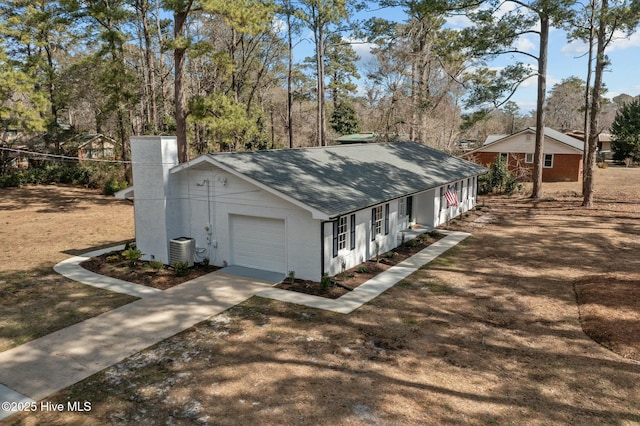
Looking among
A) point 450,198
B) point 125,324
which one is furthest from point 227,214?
point 450,198

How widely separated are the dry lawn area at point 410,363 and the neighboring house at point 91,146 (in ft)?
108

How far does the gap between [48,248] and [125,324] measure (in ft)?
33.1

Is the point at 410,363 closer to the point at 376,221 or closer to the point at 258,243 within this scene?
the point at 258,243

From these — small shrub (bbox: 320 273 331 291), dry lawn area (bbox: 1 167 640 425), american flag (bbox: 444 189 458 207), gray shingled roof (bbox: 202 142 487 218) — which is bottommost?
dry lawn area (bbox: 1 167 640 425)

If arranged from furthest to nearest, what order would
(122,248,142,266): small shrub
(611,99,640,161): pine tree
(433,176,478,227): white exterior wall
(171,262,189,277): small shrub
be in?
(611,99,640,161): pine tree
(433,176,478,227): white exterior wall
(122,248,142,266): small shrub
(171,262,189,277): small shrub

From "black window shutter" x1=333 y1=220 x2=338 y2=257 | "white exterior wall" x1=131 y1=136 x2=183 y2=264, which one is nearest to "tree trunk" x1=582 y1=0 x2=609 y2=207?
"black window shutter" x1=333 y1=220 x2=338 y2=257

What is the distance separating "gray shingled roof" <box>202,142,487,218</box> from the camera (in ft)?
44.4

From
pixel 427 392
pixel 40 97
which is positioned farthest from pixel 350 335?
pixel 40 97

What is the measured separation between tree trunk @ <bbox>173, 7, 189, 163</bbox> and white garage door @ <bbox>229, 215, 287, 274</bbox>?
9172 mm

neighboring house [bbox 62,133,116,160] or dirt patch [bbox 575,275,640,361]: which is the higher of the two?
neighboring house [bbox 62,133,116,160]

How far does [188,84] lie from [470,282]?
108 feet

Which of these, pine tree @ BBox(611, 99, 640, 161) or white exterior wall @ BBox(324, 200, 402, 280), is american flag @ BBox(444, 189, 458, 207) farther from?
pine tree @ BBox(611, 99, 640, 161)

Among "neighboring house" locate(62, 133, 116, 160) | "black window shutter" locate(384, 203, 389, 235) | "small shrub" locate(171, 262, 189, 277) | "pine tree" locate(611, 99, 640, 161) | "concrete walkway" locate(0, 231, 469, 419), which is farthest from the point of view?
"pine tree" locate(611, 99, 640, 161)

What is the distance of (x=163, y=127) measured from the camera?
37.2m
